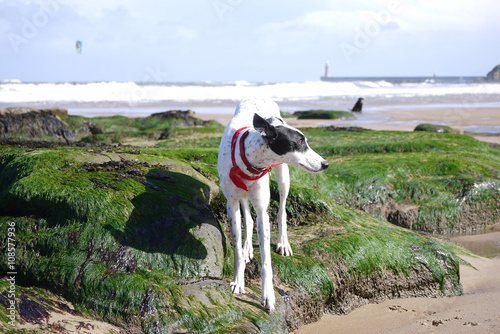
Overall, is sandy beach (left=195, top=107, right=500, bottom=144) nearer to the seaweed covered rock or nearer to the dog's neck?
the seaweed covered rock

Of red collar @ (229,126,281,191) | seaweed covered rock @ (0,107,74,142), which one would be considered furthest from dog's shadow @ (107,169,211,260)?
seaweed covered rock @ (0,107,74,142)

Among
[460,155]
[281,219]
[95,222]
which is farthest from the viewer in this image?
[460,155]

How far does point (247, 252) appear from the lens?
512cm

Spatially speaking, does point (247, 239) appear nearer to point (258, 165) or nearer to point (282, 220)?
point (282, 220)

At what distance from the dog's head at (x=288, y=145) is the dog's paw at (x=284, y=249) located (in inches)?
54.1

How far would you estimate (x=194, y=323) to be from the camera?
409 centimetres

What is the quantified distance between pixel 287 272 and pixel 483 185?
523cm

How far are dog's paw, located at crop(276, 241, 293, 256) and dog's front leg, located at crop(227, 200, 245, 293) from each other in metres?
0.70

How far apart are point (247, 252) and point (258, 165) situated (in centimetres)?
120

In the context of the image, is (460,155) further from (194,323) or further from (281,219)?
(194,323)

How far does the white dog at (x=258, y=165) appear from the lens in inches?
167

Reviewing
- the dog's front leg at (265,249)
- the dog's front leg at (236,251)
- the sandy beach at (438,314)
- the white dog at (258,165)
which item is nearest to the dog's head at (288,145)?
the white dog at (258,165)

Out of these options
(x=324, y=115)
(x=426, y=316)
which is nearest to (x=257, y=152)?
(x=426, y=316)

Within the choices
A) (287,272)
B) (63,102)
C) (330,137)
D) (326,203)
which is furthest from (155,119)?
(63,102)
